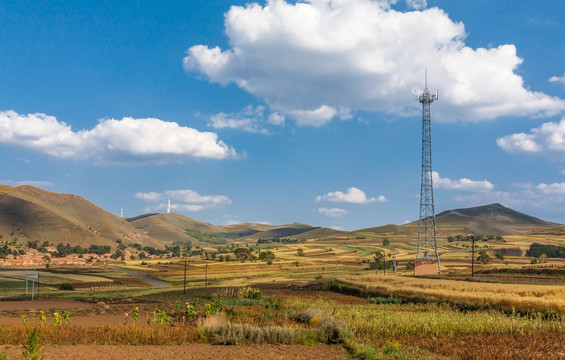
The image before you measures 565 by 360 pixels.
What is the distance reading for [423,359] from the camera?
1783cm

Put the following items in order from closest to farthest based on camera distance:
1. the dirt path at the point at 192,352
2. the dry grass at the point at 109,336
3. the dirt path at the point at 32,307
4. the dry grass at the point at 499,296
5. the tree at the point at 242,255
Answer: the dirt path at the point at 192,352 → the dry grass at the point at 109,336 → the dry grass at the point at 499,296 → the dirt path at the point at 32,307 → the tree at the point at 242,255

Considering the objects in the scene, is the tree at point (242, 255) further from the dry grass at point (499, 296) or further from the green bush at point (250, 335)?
the green bush at point (250, 335)

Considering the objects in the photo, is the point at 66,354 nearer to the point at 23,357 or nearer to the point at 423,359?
the point at 23,357

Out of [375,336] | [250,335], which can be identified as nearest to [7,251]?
[250,335]

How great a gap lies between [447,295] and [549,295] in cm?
854

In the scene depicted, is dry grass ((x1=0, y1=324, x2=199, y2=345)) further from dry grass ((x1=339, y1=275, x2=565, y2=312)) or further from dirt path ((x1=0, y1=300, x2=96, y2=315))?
dry grass ((x1=339, y1=275, x2=565, y2=312))

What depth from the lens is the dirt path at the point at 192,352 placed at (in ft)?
60.9

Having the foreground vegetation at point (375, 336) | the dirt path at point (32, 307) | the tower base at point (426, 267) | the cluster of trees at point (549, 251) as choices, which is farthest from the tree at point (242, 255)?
the foreground vegetation at point (375, 336)

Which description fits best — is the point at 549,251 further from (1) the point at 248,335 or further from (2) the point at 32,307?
(1) the point at 248,335

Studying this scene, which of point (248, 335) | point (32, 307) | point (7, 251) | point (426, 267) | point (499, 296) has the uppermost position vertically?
point (248, 335)

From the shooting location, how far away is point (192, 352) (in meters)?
19.8

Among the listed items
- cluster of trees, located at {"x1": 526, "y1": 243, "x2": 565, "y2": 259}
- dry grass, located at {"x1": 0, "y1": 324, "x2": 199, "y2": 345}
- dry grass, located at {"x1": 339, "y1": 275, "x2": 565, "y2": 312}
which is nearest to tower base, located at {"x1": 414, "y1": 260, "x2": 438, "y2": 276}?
dry grass, located at {"x1": 339, "y1": 275, "x2": 565, "y2": 312}

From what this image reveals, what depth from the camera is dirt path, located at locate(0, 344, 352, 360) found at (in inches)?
731

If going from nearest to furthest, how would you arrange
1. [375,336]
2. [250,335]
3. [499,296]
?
[250,335]
[375,336]
[499,296]
